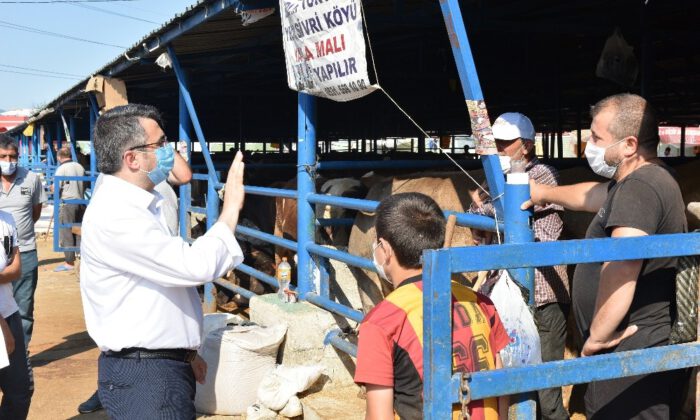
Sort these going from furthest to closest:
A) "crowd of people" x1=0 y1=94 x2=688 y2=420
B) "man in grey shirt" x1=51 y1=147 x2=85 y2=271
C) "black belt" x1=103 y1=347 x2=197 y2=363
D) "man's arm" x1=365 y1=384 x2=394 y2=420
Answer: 1. "man in grey shirt" x1=51 y1=147 x2=85 y2=271
2. "black belt" x1=103 y1=347 x2=197 y2=363
3. "crowd of people" x1=0 y1=94 x2=688 y2=420
4. "man's arm" x1=365 y1=384 x2=394 y2=420

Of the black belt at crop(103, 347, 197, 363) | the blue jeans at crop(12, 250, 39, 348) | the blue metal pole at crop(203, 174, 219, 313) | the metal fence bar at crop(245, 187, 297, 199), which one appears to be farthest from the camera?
the blue metal pole at crop(203, 174, 219, 313)

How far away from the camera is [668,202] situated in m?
2.57

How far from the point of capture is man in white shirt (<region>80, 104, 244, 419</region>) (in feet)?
8.46

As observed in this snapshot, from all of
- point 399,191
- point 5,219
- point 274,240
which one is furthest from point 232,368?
point 5,219

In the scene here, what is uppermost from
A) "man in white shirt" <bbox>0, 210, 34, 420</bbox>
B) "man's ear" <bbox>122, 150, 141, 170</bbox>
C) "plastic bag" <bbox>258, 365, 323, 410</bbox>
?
"man's ear" <bbox>122, 150, 141, 170</bbox>

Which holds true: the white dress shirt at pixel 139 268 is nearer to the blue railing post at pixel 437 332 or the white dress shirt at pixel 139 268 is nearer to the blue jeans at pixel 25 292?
→ the blue railing post at pixel 437 332

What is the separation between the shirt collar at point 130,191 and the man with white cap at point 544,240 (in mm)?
1704

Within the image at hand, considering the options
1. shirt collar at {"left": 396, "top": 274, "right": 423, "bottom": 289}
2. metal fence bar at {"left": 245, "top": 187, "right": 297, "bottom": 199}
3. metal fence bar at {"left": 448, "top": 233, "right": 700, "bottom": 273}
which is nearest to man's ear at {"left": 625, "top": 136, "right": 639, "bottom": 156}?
metal fence bar at {"left": 448, "top": 233, "right": 700, "bottom": 273}

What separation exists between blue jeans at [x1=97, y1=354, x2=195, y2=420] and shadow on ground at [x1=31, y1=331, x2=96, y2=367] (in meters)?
4.95

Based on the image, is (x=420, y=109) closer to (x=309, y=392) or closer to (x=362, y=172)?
(x=362, y=172)

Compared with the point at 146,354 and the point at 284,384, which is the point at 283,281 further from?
the point at 146,354

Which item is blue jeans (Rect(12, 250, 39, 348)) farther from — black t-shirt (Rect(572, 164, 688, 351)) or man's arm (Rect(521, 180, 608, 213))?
black t-shirt (Rect(572, 164, 688, 351))

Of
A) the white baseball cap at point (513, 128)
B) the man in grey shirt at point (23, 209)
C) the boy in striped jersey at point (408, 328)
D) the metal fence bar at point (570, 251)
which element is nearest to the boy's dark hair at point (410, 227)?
the boy in striped jersey at point (408, 328)

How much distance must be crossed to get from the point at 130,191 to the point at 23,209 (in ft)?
14.2
